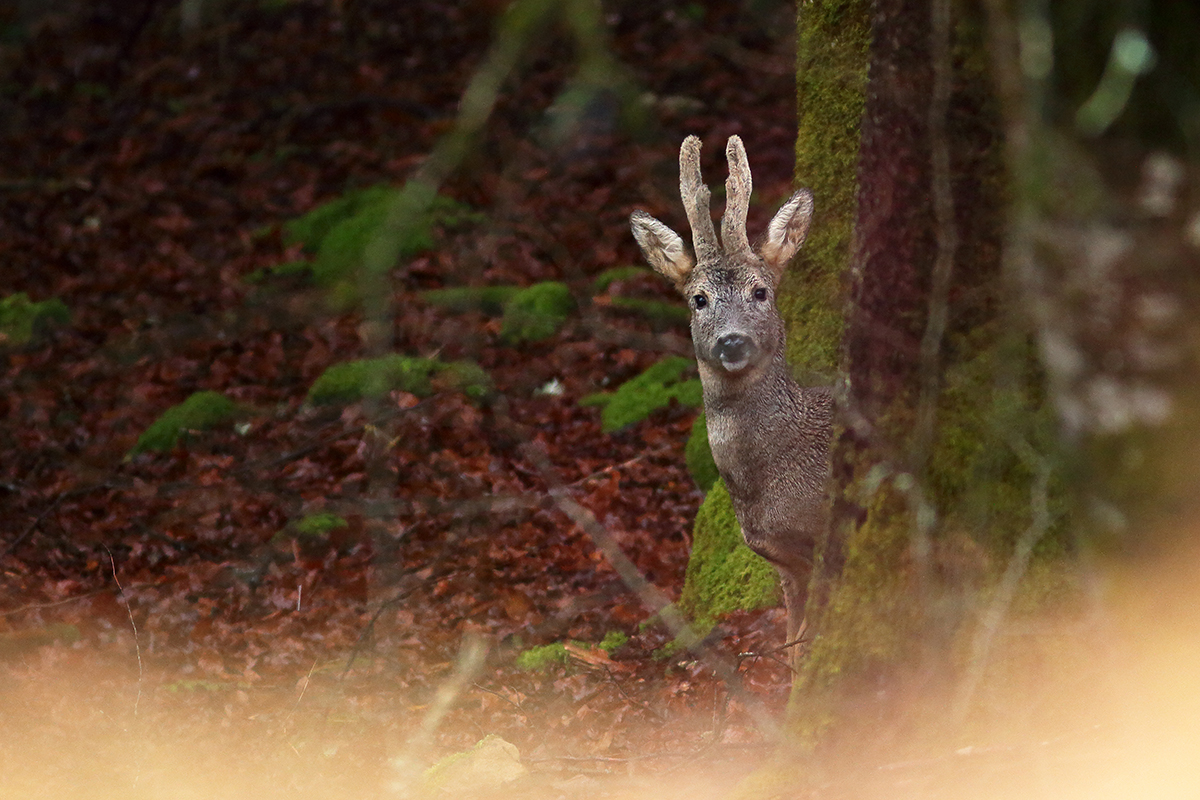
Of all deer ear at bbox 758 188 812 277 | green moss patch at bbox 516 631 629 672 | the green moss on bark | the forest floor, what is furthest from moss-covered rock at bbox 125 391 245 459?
deer ear at bbox 758 188 812 277

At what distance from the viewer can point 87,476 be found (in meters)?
10.5

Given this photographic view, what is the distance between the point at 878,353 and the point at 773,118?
1137 centimetres

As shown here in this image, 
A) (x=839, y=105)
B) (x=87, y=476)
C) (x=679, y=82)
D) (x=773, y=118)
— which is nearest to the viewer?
(x=839, y=105)

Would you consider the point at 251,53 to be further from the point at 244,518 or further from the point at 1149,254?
the point at 1149,254

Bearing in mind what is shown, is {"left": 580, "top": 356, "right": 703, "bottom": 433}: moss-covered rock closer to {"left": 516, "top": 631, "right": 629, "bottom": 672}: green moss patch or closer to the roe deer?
{"left": 516, "top": 631, "right": 629, "bottom": 672}: green moss patch

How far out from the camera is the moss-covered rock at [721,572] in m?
6.45

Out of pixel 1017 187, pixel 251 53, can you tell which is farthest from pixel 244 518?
pixel 251 53

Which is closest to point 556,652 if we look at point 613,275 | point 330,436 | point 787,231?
point 787,231

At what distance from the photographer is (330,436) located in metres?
10.6

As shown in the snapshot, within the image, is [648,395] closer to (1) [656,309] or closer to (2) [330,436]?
(1) [656,309]

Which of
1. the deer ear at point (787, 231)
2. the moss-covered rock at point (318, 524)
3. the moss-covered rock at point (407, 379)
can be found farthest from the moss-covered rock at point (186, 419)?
the deer ear at point (787, 231)

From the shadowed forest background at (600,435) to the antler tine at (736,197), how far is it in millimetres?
365

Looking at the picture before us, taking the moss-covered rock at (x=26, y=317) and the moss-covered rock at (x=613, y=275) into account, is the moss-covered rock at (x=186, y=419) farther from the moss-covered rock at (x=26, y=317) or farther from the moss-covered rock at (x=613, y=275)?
the moss-covered rock at (x=613, y=275)

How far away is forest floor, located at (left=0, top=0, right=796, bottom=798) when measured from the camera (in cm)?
610
